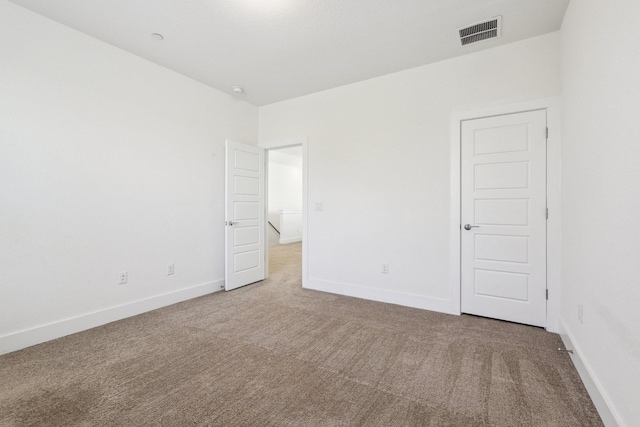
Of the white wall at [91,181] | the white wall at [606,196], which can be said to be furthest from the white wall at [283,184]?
the white wall at [606,196]

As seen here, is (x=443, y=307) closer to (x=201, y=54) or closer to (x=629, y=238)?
(x=629, y=238)

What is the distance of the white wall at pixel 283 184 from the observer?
9062 millimetres

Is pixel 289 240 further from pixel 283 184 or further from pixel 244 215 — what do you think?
pixel 244 215

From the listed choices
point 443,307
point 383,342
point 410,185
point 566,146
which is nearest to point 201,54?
point 410,185

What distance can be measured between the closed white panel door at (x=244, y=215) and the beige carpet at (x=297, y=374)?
45.2 inches

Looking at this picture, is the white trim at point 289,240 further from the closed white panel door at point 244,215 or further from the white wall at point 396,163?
the white wall at point 396,163

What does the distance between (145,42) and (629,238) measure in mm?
3946

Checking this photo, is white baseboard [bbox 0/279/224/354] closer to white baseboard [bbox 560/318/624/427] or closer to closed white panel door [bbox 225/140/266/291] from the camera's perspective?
closed white panel door [bbox 225/140/266/291]

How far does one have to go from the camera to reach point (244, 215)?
4199mm

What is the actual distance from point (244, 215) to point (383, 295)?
2.25 meters

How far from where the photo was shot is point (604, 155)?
1580 mm

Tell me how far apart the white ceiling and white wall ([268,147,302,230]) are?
17.7 ft

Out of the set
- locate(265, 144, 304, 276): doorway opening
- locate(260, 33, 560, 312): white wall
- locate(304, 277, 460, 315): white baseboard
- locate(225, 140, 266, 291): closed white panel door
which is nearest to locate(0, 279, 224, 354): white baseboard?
locate(225, 140, 266, 291): closed white panel door

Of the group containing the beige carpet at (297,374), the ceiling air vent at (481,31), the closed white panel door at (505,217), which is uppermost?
the ceiling air vent at (481,31)
